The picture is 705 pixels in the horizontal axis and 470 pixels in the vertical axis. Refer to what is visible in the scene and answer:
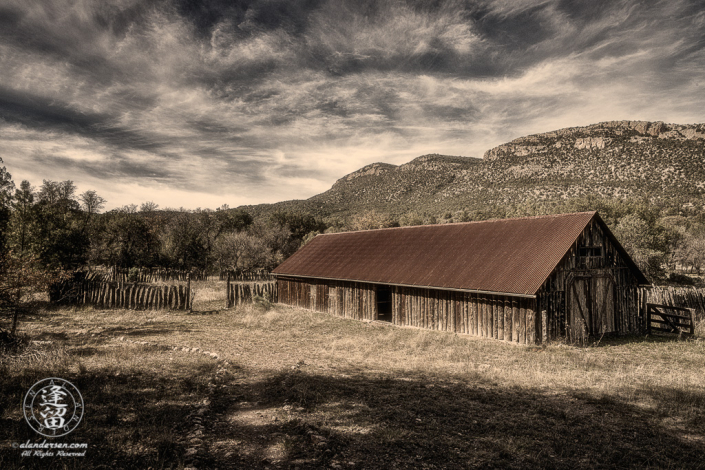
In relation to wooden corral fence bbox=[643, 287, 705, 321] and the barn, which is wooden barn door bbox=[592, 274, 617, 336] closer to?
the barn

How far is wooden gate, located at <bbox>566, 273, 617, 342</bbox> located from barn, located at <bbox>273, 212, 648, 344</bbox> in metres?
0.04

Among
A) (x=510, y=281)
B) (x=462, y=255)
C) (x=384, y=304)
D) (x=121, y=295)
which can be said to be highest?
(x=462, y=255)

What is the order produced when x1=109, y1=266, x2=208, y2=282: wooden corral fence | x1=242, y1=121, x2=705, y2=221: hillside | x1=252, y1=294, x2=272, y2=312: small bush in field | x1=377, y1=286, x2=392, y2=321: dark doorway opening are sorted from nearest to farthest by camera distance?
x1=377, y1=286, x2=392, y2=321: dark doorway opening
x1=252, y1=294, x2=272, y2=312: small bush in field
x1=109, y1=266, x2=208, y2=282: wooden corral fence
x1=242, y1=121, x2=705, y2=221: hillside

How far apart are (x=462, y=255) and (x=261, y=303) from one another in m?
13.5

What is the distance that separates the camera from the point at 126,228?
44344 millimetres

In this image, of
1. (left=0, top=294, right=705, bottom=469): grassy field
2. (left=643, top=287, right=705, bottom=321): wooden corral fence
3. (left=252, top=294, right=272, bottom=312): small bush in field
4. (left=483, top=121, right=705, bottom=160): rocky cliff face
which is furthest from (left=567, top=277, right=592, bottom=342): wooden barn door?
(left=483, top=121, right=705, bottom=160): rocky cliff face

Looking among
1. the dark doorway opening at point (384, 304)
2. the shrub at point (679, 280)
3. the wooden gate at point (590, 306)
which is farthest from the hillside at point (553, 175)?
the wooden gate at point (590, 306)

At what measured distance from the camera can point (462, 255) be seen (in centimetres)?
1886

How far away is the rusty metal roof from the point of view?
1554 centimetres

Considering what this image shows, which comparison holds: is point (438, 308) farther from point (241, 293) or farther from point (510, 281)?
point (241, 293)

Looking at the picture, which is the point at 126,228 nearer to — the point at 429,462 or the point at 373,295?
the point at 373,295

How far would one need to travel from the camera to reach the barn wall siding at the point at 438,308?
14.9 metres

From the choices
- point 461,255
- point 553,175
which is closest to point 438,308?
point 461,255

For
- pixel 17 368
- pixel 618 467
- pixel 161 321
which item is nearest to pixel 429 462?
pixel 618 467
